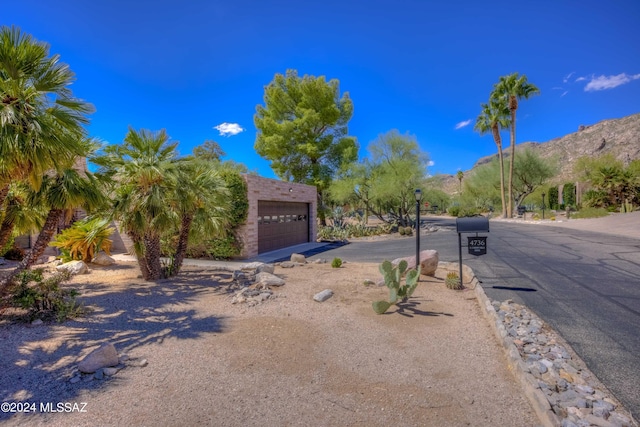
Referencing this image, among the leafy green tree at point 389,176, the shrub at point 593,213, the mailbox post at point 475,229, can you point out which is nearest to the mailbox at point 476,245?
the mailbox post at point 475,229

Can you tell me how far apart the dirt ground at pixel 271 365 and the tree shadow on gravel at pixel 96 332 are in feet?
0.07

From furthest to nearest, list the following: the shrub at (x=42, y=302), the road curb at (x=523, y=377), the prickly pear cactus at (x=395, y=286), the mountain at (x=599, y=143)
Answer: the mountain at (x=599, y=143) → the prickly pear cactus at (x=395, y=286) → the shrub at (x=42, y=302) → the road curb at (x=523, y=377)

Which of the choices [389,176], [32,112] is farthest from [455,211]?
[32,112]

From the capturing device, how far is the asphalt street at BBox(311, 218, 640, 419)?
407cm

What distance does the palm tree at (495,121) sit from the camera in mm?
34719

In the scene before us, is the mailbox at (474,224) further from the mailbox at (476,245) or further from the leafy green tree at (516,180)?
the leafy green tree at (516,180)

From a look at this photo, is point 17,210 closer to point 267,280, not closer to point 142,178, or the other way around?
point 142,178

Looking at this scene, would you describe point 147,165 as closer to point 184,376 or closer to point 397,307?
point 184,376

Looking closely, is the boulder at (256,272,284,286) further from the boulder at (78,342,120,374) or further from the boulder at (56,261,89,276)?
the boulder at (56,261,89,276)

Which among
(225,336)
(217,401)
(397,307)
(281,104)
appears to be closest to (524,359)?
(397,307)

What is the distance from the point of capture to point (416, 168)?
23359 mm

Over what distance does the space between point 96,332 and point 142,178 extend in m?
3.53

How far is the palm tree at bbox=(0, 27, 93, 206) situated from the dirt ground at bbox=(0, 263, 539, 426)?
Result: 251 cm

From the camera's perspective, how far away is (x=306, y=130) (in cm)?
2483
